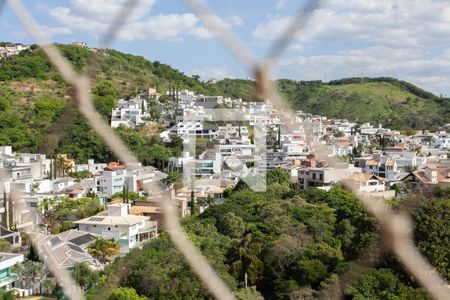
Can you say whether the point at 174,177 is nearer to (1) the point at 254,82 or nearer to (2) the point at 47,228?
(2) the point at 47,228

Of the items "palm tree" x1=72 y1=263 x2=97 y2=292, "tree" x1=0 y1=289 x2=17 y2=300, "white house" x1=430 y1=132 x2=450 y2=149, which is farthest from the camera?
"white house" x1=430 y1=132 x2=450 y2=149

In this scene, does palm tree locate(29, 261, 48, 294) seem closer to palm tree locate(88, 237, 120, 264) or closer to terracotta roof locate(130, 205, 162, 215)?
palm tree locate(88, 237, 120, 264)

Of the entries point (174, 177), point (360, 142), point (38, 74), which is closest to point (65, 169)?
point (174, 177)

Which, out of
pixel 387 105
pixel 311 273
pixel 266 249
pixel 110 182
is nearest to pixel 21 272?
pixel 266 249

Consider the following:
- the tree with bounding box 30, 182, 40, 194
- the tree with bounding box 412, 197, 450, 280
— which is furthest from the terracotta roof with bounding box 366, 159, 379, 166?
the tree with bounding box 412, 197, 450, 280

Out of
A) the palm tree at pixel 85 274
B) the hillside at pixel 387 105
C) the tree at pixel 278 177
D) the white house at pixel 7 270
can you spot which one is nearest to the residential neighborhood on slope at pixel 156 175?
the white house at pixel 7 270

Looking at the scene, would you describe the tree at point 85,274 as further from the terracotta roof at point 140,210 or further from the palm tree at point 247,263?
the terracotta roof at point 140,210
